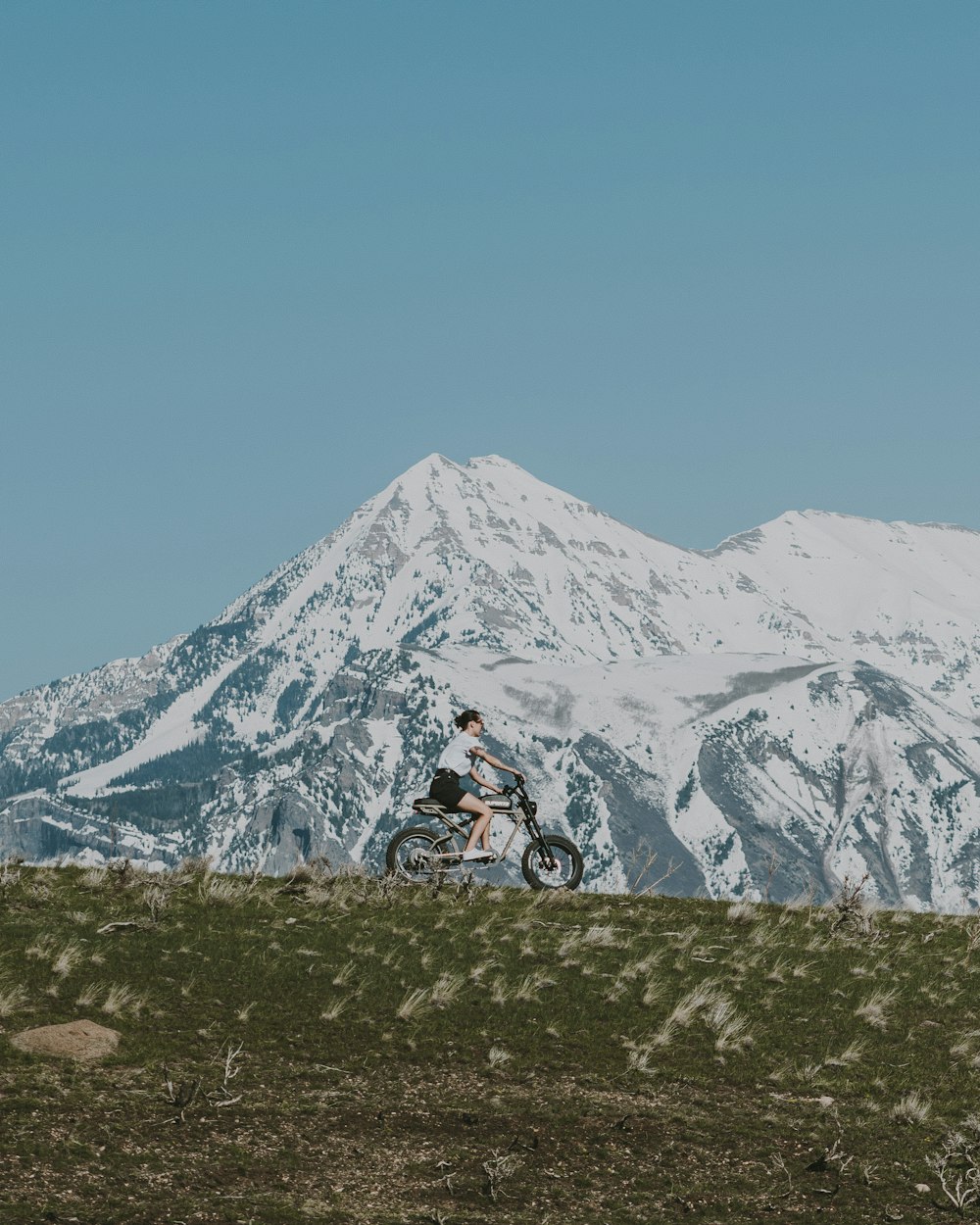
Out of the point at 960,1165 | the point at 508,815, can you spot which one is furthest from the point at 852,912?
the point at 960,1165

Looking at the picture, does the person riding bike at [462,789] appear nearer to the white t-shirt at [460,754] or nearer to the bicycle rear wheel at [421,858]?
the white t-shirt at [460,754]

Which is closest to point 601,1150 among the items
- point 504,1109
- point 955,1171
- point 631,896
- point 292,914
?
point 504,1109

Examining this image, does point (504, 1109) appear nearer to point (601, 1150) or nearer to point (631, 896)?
point (601, 1150)

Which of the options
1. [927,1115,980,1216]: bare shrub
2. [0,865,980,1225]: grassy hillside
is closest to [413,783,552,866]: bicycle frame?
[0,865,980,1225]: grassy hillside

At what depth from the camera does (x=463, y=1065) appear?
17.5 meters

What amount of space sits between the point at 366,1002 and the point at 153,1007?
2.50 metres

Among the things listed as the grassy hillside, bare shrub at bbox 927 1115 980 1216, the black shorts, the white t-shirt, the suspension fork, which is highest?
the white t-shirt

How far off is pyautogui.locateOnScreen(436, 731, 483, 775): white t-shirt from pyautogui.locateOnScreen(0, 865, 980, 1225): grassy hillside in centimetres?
263

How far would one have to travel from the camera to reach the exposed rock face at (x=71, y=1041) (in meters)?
16.6

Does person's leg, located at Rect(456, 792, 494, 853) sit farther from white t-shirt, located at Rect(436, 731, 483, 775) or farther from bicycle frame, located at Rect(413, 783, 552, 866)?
white t-shirt, located at Rect(436, 731, 483, 775)

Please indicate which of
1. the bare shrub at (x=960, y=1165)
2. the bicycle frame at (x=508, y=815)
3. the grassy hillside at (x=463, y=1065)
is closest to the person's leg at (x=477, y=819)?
the bicycle frame at (x=508, y=815)

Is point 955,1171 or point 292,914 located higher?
point 292,914

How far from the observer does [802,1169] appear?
15.5 meters

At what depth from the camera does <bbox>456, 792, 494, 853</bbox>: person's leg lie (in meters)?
26.9
